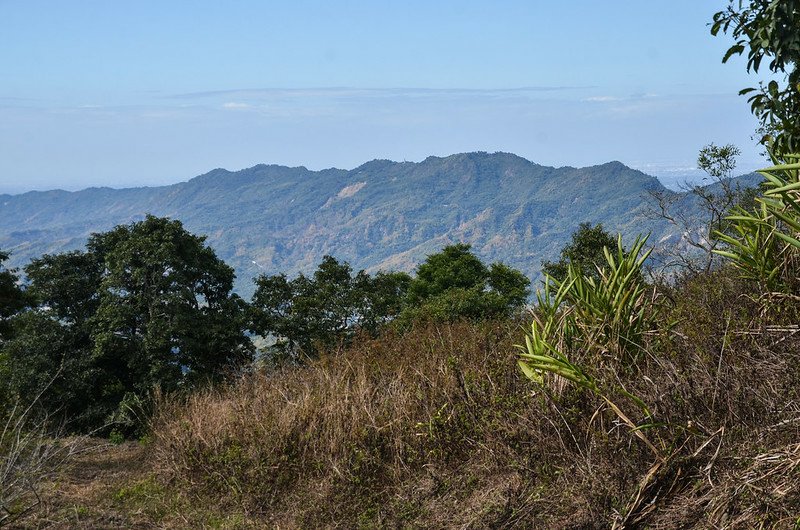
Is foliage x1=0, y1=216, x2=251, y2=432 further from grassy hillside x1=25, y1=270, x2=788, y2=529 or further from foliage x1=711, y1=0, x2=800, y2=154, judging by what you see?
foliage x1=711, y1=0, x2=800, y2=154

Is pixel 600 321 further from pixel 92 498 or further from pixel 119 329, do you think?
pixel 119 329

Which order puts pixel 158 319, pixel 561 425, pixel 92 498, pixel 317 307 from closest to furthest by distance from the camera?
pixel 561 425, pixel 92 498, pixel 158 319, pixel 317 307

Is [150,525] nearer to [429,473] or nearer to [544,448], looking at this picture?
[429,473]

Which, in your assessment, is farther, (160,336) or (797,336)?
(160,336)

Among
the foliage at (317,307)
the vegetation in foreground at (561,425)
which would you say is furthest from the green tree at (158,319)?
the vegetation in foreground at (561,425)

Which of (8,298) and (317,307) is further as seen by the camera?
(317,307)

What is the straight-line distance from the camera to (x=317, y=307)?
17531 millimetres

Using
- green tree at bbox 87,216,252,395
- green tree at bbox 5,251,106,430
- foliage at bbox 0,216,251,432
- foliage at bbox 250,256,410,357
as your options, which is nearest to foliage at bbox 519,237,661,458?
green tree at bbox 87,216,252,395

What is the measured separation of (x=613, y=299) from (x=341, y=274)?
14655mm

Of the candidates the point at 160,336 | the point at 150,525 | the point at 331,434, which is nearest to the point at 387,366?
the point at 331,434

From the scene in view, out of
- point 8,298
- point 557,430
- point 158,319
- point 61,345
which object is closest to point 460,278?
point 158,319

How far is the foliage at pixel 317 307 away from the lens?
17.2 metres

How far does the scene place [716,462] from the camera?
371cm

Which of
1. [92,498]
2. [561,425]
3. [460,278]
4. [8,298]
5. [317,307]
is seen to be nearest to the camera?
[561,425]
